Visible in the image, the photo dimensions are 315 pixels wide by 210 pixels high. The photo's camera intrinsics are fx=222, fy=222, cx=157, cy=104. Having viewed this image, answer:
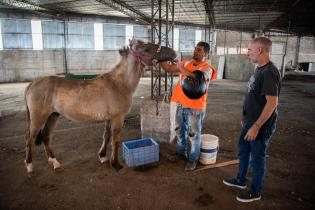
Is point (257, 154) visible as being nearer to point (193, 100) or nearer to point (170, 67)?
point (193, 100)

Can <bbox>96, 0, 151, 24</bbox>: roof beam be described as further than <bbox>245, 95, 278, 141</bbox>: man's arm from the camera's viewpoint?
Yes

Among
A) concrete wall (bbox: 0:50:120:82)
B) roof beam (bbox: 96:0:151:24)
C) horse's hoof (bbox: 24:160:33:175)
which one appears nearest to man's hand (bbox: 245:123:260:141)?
horse's hoof (bbox: 24:160:33:175)

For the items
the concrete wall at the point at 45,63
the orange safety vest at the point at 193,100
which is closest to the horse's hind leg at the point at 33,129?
the orange safety vest at the point at 193,100

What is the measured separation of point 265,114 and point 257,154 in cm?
63

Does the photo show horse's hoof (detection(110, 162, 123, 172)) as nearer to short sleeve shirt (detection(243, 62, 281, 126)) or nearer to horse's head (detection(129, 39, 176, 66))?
horse's head (detection(129, 39, 176, 66))

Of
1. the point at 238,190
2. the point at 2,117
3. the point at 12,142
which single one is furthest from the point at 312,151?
the point at 2,117

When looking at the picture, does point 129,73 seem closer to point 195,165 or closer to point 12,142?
point 195,165

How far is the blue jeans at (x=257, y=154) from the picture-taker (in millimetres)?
2889

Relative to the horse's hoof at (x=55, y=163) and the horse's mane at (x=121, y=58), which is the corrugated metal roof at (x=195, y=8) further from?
the horse's hoof at (x=55, y=163)

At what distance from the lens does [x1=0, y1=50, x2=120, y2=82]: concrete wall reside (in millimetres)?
17562

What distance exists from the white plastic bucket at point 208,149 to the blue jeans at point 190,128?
0.69ft

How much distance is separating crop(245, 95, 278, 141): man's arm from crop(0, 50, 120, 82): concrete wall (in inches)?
643

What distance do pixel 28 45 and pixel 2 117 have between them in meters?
12.6

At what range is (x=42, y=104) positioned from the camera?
369cm
